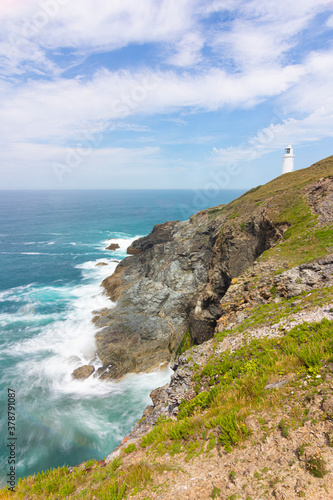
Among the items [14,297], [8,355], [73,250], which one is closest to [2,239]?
[73,250]

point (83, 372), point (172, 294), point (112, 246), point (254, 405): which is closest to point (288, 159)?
point (172, 294)

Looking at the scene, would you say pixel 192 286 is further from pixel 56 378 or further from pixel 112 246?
pixel 112 246

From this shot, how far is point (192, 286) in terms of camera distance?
4000 centimetres

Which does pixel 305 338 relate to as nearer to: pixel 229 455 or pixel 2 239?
pixel 229 455

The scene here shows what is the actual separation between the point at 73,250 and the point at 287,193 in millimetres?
64458

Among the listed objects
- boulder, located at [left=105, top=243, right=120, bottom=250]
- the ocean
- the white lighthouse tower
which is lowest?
the ocean

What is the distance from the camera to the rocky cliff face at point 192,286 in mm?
26328

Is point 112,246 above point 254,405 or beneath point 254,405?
beneath

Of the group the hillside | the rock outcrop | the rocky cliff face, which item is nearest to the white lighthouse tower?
the rocky cliff face

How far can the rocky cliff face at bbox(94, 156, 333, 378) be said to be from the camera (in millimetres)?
26328

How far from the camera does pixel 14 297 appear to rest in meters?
45.4

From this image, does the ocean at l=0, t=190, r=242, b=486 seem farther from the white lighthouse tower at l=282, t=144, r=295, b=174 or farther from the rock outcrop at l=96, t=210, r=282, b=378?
the white lighthouse tower at l=282, t=144, r=295, b=174

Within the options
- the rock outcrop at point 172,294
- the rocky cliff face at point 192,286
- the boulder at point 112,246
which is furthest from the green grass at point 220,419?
the boulder at point 112,246

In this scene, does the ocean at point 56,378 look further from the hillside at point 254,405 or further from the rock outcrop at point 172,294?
the hillside at point 254,405
